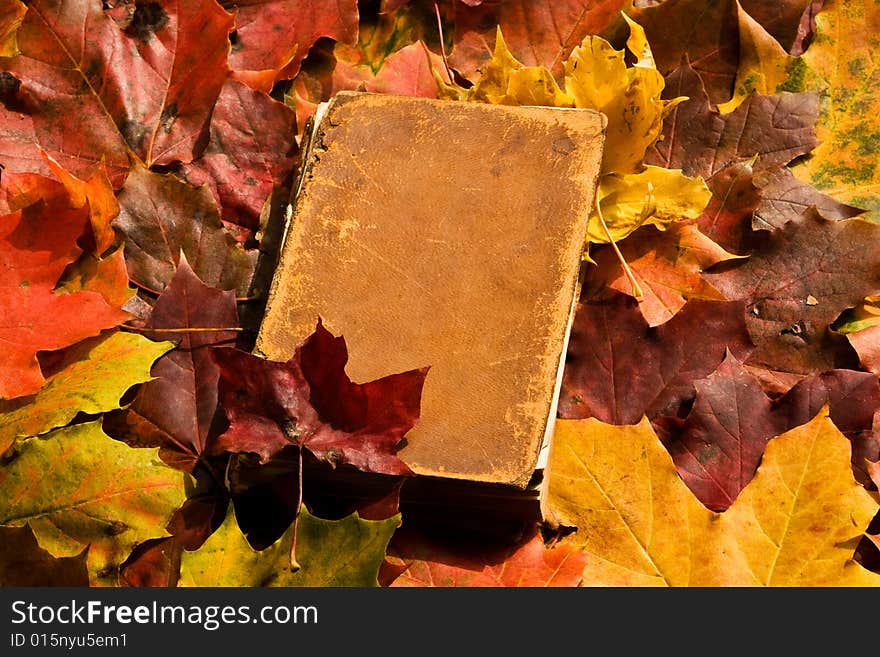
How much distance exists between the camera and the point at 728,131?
164 cm

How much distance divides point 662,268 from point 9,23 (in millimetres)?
1052

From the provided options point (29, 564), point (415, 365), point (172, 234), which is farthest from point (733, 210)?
point (29, 564)

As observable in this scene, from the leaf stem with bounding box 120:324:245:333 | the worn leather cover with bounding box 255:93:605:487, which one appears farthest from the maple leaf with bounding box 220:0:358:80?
the leaf stem with bounding box 120:324:245:333

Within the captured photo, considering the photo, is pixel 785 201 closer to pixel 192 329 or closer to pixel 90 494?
pixel 192 329

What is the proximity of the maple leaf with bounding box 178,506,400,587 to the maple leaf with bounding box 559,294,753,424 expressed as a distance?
14.7 inches

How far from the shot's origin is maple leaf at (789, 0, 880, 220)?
1651 mm

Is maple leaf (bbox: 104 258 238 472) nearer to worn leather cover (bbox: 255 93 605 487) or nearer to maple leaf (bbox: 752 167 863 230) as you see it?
worn leather cover (bbox: 255 93 605 487)

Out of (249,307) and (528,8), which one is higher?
(528,8)

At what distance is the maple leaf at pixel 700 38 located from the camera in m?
1.71

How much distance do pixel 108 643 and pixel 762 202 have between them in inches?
43.2

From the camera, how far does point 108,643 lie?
120 cm

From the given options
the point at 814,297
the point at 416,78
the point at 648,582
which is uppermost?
the point at 416,78

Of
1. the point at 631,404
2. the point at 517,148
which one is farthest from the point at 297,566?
the point at 517,148

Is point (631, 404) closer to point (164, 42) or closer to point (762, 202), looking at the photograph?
point (762, 202)
